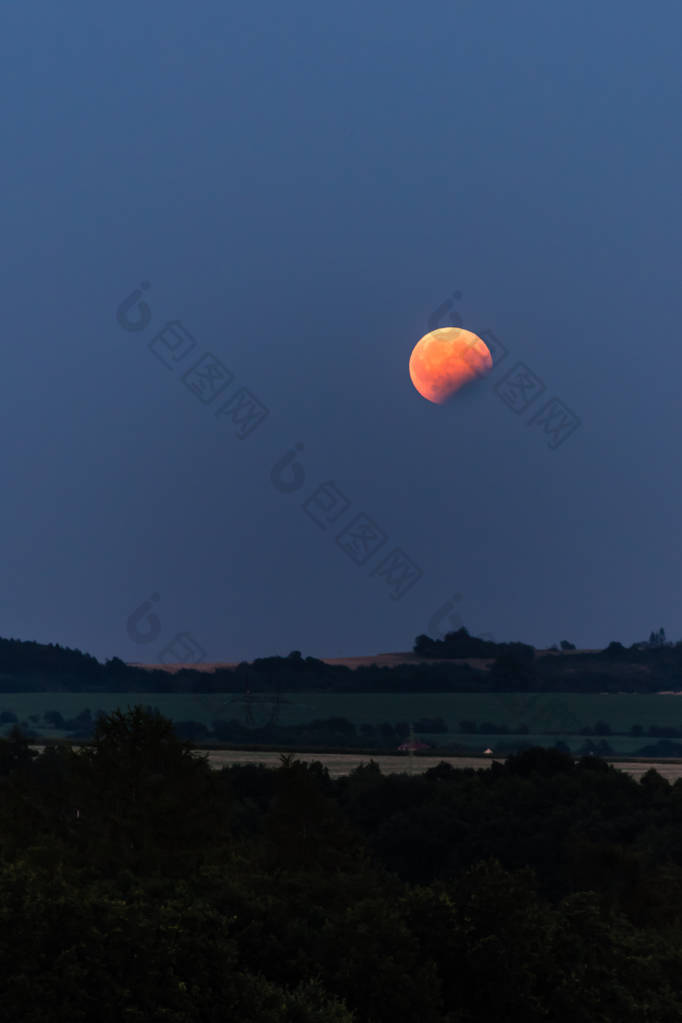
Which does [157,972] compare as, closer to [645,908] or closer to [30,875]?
[30,875]

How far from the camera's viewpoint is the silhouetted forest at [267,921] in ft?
88.1

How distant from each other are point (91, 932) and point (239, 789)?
8735 centimetres

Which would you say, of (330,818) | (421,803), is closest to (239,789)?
(421,803)

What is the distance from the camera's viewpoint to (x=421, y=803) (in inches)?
4003

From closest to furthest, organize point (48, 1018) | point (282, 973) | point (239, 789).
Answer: point (48, 1018), point (282, 973), point (239, 789)

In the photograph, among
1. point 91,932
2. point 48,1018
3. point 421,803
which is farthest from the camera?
point 421,803

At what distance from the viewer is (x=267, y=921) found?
31453 millimetres

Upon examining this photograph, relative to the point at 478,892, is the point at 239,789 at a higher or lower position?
higher

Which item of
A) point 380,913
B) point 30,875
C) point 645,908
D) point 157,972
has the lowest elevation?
point 645,908

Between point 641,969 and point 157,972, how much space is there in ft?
42.7

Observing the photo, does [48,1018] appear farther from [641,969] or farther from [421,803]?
[421,803]

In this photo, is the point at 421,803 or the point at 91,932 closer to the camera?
the point at 91,932

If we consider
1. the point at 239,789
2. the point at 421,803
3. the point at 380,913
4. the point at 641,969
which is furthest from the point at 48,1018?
the point at 239,789

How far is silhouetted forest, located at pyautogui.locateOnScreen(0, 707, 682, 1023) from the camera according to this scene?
26.8 m
